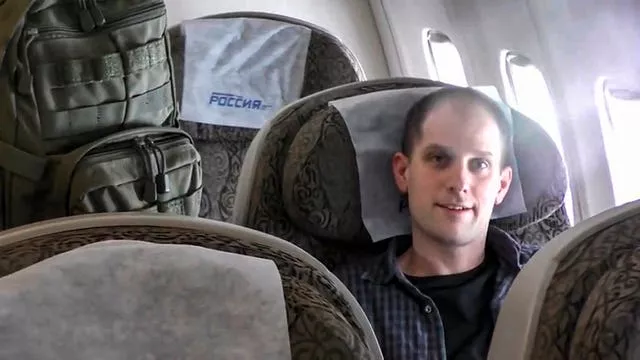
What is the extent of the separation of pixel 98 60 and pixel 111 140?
5.9 inches

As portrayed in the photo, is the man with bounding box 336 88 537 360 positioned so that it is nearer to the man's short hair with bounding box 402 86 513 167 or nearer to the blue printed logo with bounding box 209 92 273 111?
the man's short hair with bounding box 402 86 513 167

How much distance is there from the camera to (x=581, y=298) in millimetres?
1015

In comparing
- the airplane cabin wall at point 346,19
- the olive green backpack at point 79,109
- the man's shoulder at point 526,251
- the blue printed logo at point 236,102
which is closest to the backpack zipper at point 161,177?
the olive green backpack at point 79,109

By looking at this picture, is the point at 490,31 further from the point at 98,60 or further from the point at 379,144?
the point at 98,60

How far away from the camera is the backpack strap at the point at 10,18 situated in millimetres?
1635

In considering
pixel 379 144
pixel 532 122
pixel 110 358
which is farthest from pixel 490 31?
pixel 110 358

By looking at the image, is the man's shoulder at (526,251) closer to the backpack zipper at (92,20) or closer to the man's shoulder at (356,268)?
the man's shoulder at (356,268)

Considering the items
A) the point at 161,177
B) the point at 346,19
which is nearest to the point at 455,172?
the point at 161,177

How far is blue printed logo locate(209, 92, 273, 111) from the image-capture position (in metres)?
2.45

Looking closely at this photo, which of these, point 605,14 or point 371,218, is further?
point 605,14

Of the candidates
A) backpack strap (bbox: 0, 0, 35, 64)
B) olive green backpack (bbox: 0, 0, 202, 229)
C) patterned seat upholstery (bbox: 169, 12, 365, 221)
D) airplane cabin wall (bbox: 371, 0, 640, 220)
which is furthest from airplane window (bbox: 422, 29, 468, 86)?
backpack strap (bbox: 0, 0, 35, 64)

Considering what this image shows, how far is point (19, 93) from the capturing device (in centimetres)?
167

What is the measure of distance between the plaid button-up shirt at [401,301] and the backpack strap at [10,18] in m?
0.69

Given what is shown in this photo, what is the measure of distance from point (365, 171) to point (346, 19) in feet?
5.33
